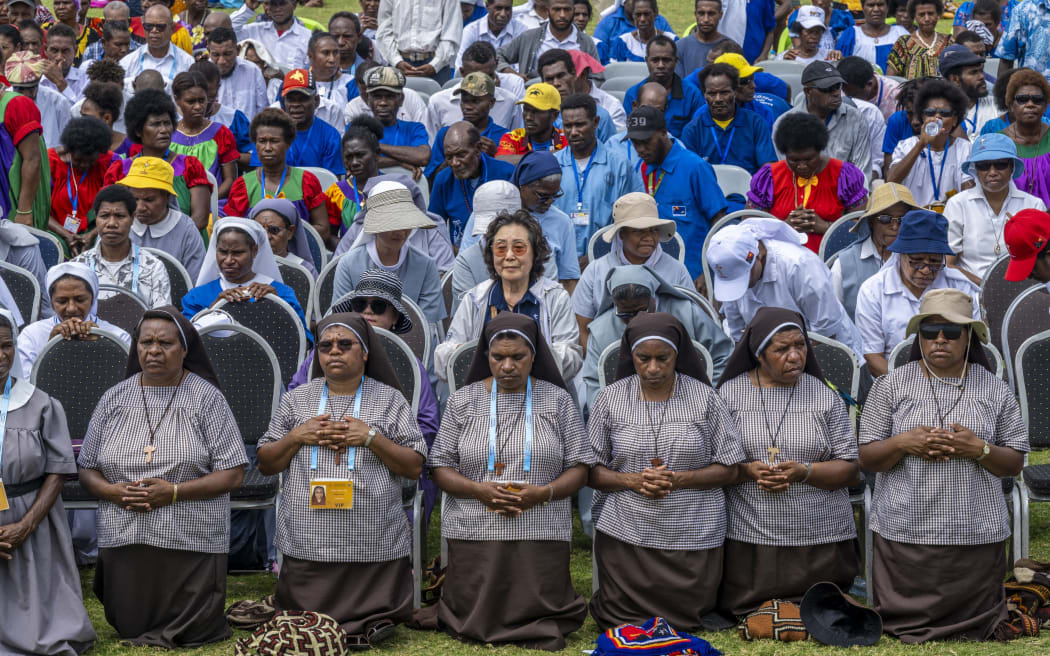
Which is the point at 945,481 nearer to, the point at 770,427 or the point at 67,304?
A: the point at 770,427

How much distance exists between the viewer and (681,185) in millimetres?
8422

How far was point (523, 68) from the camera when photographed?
39.3 ft

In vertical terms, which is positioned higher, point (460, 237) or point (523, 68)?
point (523, 68)

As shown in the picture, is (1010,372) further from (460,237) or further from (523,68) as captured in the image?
(523,68)

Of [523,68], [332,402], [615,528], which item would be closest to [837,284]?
[615,528]

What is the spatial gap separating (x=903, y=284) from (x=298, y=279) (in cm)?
319

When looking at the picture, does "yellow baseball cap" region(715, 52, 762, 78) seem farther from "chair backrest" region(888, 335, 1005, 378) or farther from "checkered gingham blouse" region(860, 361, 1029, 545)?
"checkered gingham blouse" region(860, 361, 1029, 545)

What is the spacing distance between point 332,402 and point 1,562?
4.50 feet

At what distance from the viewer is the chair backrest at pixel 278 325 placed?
6.67 metres

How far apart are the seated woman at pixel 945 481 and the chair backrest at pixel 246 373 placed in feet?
8.64

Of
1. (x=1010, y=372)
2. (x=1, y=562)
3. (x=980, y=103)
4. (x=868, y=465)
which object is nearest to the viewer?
(x=1, y=562)

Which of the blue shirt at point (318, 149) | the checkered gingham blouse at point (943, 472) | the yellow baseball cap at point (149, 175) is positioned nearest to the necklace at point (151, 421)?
the yellow baseball cap at point (149, 175)

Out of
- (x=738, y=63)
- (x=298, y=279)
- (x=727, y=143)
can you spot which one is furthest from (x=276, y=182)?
(x=738, y=63)

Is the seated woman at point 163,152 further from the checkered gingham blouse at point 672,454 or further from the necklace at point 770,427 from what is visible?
the necklace at point 770,427
